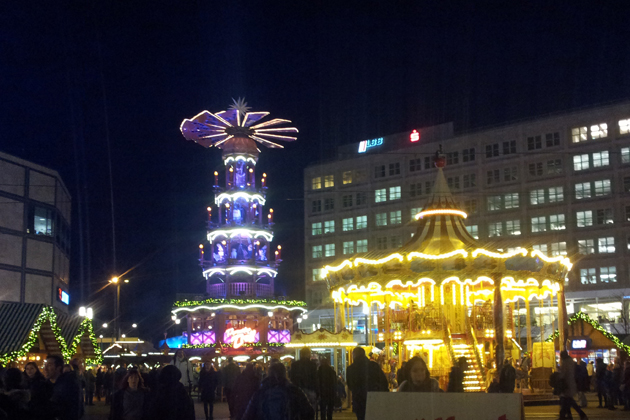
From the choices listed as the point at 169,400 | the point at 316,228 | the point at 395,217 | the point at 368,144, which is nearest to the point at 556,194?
the point at 395,217

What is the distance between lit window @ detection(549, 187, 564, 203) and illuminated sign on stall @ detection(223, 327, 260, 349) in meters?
31.3

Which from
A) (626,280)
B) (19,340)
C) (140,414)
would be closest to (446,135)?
(626,280)

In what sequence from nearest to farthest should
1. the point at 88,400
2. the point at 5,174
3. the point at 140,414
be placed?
the point at 140,414 < the point at 88,400 < the point at 5,174

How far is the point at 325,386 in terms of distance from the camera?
16.1 metres

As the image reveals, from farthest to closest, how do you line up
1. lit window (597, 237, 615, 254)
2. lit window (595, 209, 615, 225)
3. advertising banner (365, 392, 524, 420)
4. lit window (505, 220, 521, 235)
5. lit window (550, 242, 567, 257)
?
lit window (505, 220, 521, 235) → lit window (550, 242, 567, 257) → lit window (595, 209, 615, 225) → lit window (597, 237, 615, 254) → advertising banner (365, 392, 524, 420)

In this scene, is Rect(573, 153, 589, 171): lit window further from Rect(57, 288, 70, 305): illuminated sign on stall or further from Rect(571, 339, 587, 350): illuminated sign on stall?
Rect(57, 288, 70, 305): illuminated sign on stall

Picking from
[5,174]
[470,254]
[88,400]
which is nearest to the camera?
[470,254]

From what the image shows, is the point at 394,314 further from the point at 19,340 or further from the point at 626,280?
the point at 626,280

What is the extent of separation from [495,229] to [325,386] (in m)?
59.6

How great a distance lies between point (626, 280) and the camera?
2539 inches

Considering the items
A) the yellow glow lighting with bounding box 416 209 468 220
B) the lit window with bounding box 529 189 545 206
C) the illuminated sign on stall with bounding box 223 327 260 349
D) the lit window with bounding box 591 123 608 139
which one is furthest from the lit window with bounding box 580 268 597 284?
the yellow glow lighting with bounding box 416 209 468 220

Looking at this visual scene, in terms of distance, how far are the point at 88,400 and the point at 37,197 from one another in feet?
73.5

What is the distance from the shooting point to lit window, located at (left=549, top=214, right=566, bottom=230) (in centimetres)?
6894

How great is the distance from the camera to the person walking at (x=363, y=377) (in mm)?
13406
